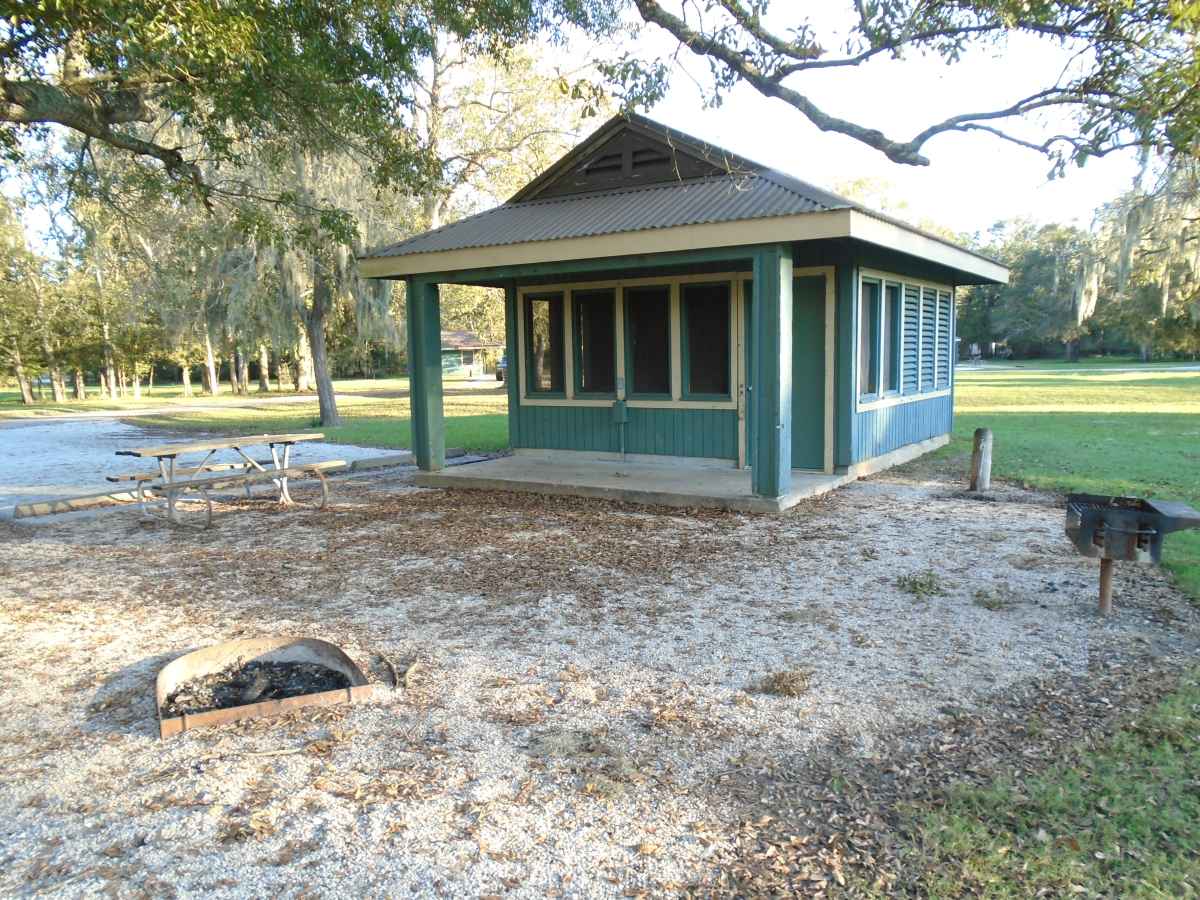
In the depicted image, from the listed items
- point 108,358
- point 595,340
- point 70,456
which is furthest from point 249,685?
point 108,358

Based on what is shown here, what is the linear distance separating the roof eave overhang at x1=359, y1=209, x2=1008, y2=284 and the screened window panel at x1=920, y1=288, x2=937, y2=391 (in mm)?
1056

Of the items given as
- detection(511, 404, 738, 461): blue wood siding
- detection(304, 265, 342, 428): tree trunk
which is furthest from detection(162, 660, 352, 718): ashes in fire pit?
detection(304, 265, 342, 428): tree trunk

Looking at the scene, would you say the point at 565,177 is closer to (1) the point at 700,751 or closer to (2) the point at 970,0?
(2) the point at 970,0

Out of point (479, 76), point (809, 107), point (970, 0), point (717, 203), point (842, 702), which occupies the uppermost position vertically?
point (479, 76)

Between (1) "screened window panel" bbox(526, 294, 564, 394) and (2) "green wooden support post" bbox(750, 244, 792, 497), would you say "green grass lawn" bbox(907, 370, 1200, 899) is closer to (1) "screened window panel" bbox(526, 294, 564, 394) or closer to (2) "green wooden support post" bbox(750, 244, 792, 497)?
(2) "green wooden support post" bbox(750, 244, 792, 497)

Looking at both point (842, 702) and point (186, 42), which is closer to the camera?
point (842, 702)

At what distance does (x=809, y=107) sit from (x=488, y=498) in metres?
5.09

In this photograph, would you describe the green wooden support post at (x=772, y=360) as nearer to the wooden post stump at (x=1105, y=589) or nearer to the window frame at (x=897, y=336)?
the window frame at (x=897, y=336)

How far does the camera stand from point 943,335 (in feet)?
41.4

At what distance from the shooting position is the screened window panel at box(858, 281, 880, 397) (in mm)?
9734

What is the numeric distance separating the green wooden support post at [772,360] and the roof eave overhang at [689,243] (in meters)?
0.30

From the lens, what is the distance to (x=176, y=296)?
20.1m

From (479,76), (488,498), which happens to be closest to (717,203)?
(488,498)

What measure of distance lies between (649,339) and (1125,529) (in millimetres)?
6226
